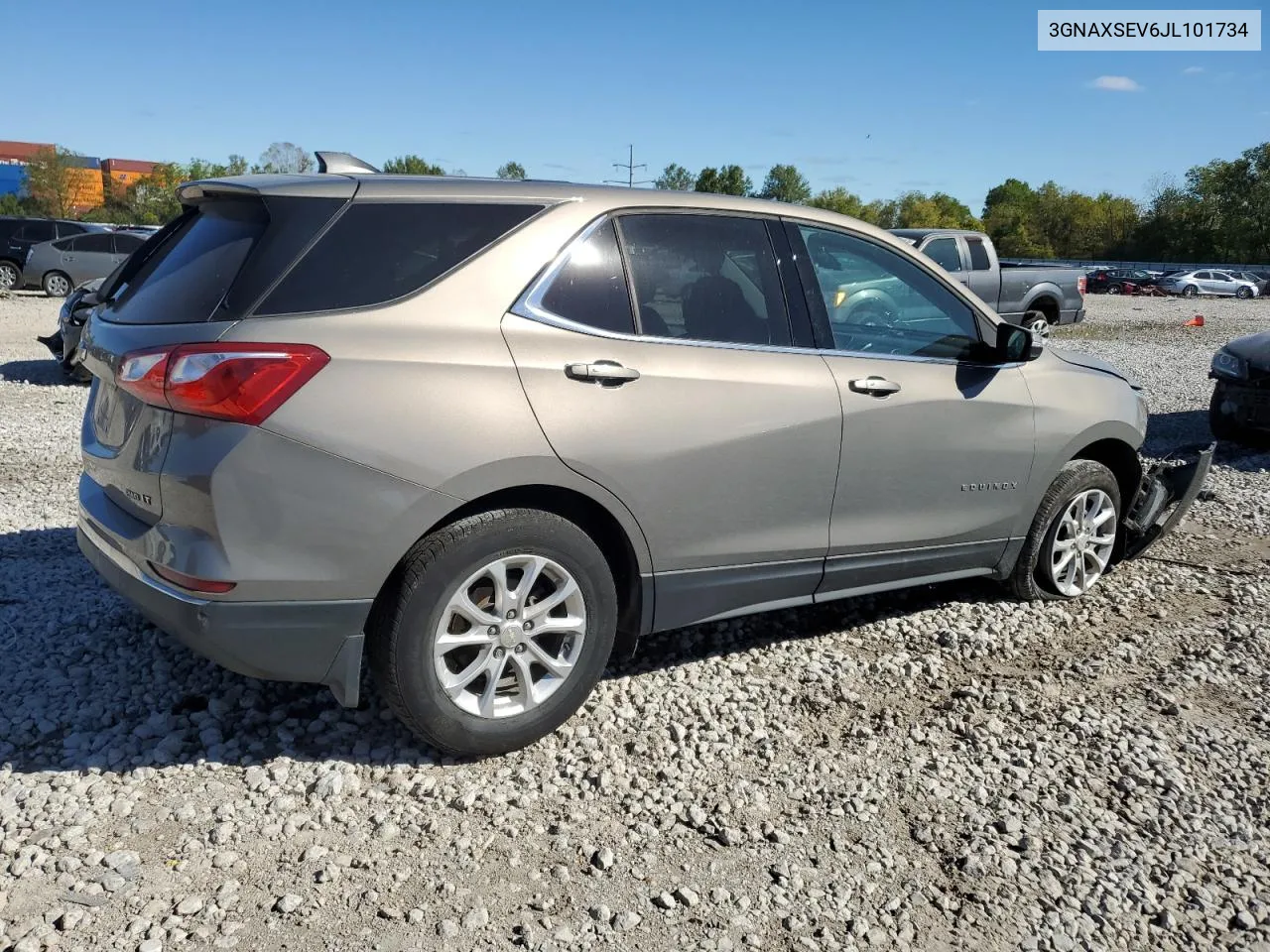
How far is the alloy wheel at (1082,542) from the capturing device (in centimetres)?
508

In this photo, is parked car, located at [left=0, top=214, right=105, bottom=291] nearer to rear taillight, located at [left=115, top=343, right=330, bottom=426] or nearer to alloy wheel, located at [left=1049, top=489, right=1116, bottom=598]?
rear taillight, located at [left=115, top=343, right=330, bottom=426]

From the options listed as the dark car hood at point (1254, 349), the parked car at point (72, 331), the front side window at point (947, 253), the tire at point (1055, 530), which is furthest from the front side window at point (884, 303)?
the front side window at point (947, 253)

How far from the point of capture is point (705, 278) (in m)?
3.86

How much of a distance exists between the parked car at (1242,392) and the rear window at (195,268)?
8.39m

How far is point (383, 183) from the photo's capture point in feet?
10.9

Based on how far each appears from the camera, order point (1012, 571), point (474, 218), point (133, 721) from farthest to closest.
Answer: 1. point (1012, 571)
2. point (133, 721)
3. point (474, 218)

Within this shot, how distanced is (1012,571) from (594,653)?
2.42 meters

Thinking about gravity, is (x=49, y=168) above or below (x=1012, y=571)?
above

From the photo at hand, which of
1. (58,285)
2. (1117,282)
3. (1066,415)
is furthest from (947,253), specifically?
(1117,282)

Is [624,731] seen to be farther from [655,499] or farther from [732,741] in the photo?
[655,499]

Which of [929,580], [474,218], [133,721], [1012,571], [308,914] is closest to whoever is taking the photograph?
[308,914]

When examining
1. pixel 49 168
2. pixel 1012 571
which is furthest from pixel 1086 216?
pixel 1012 571

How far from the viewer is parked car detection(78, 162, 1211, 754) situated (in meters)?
2.98

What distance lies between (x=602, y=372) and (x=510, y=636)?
0.90 metres
